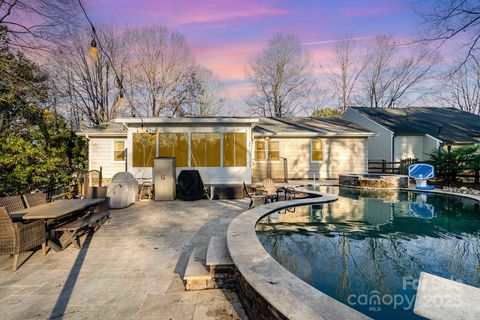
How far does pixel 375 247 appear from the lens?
4383mm

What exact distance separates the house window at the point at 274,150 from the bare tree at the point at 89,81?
1688cm

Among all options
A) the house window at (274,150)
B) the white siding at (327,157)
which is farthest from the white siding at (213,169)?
the white siding at (327,157)

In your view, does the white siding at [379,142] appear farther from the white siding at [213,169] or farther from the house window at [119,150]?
the house window at [119,150]

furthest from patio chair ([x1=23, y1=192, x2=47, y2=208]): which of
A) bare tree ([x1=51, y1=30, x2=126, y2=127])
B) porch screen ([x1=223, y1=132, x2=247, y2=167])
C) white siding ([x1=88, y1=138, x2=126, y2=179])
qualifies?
bare tree ([x1=51, y1=30, x2=126, y2=127])

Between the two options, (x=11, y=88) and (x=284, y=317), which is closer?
(x=284, y=317)

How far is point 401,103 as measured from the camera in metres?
31.7

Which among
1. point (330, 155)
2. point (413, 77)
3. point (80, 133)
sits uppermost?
point (413, 77)

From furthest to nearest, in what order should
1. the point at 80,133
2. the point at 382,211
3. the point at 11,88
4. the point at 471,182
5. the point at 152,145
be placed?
the point at 80,133 → the point at 471,182 → the point at 152,145 → the point at 11,88 → the point at 382,211

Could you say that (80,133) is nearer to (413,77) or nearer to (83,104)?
(83,104)

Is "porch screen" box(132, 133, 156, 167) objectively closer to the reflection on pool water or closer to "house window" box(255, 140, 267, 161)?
"house window" box(255, 140, 267, 161)

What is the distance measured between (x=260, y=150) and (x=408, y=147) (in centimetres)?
1183

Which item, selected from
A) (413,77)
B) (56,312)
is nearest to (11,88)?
(56,312)

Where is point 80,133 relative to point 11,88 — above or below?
below

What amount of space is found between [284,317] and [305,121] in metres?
16.8
